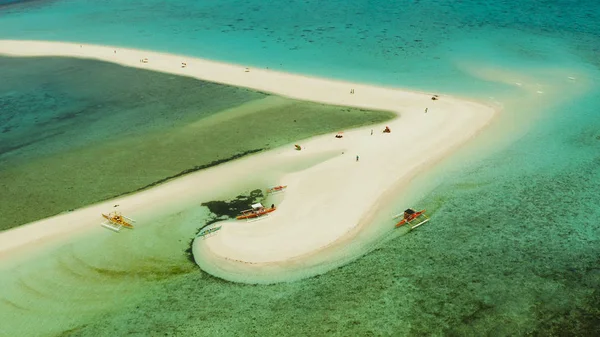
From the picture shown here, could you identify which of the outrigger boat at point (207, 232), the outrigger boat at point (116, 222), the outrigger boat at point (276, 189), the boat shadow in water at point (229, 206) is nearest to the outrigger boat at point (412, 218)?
the outrigger boat at point (276, 189)

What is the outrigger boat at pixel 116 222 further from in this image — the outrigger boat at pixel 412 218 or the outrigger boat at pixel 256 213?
the outrigger boat at pixel 412 218

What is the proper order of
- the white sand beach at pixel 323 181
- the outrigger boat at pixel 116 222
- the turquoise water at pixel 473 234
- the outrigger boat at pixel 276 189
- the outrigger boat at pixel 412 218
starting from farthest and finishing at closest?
the outrigger boat at pixel 276 189 < the outrigger boat at pixel 116 222 < the outrigger boat at pixel 412 218 < the white sand beach at pixel 323 181 < the turquoise water at pixel 473 234

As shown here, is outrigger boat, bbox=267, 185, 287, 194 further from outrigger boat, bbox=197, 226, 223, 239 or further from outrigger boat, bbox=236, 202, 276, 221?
outrigger boat, bbox=197, 226, 223, 239

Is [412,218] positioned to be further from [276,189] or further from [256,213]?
[256,213]

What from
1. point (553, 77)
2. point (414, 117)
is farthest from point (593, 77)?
point (414, 117)

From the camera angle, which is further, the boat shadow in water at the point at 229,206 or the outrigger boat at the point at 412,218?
the boat shadow in water at the point at 229,206

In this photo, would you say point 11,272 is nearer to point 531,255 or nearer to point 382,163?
point 382,163

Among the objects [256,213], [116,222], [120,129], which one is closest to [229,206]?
[256,213]

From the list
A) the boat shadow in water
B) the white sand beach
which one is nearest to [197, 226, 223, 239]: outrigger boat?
the boat shadow in water
